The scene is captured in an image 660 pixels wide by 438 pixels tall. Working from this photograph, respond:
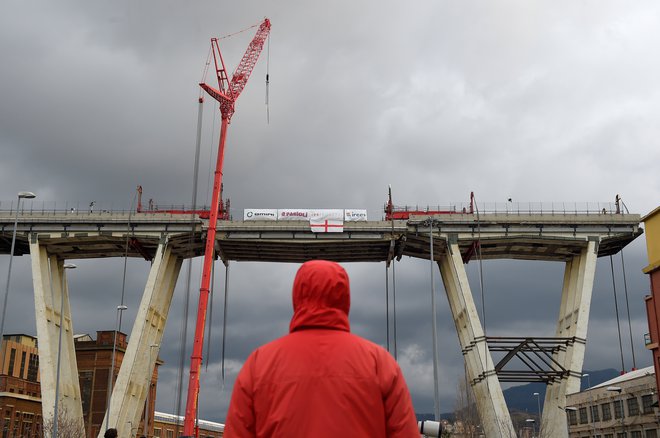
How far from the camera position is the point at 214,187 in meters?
62.0

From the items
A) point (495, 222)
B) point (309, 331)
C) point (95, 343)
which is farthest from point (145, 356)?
point (309, 331)

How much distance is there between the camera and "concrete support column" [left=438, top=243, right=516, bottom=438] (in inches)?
2544

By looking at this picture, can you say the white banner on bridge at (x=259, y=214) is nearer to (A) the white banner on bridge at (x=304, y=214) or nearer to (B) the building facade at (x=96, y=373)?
(A) the white banner on bridge at (x=304, y=214)

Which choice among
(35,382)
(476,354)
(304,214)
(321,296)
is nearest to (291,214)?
(304,214)

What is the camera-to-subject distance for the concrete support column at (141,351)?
65.6 m

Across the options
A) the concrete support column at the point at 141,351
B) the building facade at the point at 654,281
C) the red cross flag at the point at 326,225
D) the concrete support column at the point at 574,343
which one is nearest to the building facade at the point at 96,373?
the concrete support column at the point at 141,351

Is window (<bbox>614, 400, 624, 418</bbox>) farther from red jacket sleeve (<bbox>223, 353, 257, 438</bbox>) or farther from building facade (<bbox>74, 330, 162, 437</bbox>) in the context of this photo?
red jacket sleeve (<bbox>223, 353, 257, 438</bbox>)

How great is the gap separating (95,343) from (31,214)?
2864 cm

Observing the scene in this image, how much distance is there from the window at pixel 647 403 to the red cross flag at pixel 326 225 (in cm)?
3154

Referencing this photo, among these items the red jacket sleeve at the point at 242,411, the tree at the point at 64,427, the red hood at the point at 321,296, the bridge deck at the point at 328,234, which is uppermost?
the bridge deck at the point at 328,234

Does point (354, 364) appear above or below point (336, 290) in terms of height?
below

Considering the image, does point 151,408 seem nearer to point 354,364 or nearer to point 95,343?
point 95,343

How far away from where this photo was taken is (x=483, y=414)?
6806cm

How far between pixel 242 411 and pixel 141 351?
6689 cm
